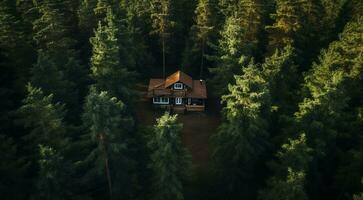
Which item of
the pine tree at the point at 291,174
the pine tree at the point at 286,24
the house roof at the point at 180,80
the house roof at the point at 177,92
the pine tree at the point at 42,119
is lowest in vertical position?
the pine tree at the point at 291,174

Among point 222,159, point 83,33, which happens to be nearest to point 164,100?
point 83,33

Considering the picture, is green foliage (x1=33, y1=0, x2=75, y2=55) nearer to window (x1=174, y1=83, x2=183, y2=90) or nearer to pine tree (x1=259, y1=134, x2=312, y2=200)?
window (x1=174, y1=83, x2=183, y2=90)

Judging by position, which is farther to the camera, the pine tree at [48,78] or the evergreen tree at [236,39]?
the evergreen tree at [236,39]

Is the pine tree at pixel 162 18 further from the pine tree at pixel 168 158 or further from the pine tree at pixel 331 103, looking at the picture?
the pine tree at pixel 168 158

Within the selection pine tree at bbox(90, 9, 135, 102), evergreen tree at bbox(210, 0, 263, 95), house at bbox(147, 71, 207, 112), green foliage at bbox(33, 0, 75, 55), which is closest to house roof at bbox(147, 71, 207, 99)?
house at bbox(147, 71, 207, 112)

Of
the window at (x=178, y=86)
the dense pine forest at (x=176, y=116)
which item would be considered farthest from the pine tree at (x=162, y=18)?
the window at (x=178, y=86)

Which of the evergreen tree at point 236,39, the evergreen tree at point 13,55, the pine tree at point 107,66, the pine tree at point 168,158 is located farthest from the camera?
the evergreen tree at point 236,39

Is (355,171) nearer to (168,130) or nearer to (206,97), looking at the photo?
(168,130)
